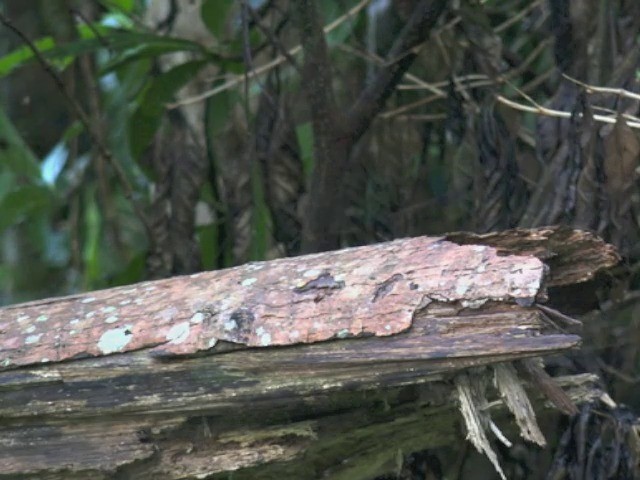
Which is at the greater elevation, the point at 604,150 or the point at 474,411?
the point at 604,150

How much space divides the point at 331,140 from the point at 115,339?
1.69ft

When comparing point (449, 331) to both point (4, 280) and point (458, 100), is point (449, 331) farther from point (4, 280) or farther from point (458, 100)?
point (4, 280)

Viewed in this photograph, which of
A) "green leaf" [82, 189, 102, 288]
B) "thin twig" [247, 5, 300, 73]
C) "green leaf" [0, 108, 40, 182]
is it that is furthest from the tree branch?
"green leaf" [0, 108, 40, 182]

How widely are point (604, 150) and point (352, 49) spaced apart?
0.53 metres

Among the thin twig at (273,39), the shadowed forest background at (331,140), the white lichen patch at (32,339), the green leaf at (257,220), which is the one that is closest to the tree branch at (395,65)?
the shadowed forest background at (331,140)

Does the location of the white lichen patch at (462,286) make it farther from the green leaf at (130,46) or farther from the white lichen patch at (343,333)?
the green leaf at (130,46)

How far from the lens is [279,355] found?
0.73m

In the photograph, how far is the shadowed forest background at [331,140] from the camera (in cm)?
116

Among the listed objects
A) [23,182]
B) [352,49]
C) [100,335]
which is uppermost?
[352,49]

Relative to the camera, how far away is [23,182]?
6.39 feet

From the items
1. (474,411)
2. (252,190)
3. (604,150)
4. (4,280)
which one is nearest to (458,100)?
(604,150)

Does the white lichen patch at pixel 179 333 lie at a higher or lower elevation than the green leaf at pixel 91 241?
higher

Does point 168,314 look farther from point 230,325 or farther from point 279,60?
point 279,60

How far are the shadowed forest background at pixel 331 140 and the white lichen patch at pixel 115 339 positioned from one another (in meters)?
0.43
